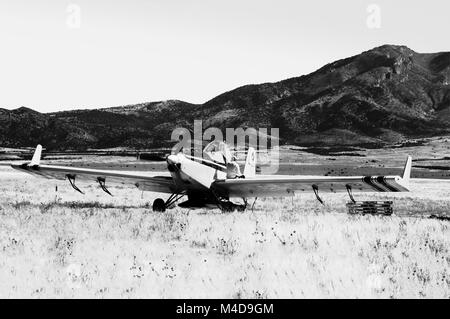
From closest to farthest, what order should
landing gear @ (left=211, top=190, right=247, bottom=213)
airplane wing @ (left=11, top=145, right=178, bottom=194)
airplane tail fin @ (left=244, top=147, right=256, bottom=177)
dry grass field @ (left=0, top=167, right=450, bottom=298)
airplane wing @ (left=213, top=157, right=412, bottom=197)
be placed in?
dry grass field @ (left=0, top=167, right=450, bottom=298) < airplane wing @ (left=213, top=157, right=412, bottom=197) < airplane wing @ (left=11, top=145, right=178, bottom=194) < landing gear @ (left=211, top=190, right=247, bottom=213) < airplane tail fin @ (left=244, top=147, right=256, bottom=177)

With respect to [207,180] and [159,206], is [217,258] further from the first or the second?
[159,206]

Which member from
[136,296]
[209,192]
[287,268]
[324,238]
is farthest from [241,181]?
[136,296]

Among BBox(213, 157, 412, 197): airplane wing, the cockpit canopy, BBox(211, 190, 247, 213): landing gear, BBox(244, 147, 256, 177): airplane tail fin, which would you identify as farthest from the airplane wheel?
BBox(244, 147, 256, 177): airplane tail fin

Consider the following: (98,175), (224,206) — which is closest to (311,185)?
(224,206)

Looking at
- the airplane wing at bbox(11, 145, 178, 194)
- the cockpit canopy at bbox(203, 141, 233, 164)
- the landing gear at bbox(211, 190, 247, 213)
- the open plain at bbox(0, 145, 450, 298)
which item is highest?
the cockpit canopy at bbox(203, 141, 233, 164)

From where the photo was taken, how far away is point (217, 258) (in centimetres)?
1030

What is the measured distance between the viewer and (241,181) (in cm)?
1973

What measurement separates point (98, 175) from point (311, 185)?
898 cm

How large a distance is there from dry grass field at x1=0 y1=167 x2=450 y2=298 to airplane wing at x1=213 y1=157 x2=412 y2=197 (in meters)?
1.54

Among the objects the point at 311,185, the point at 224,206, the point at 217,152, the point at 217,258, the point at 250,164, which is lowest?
the point at 224,206

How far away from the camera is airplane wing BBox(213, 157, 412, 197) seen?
1673 centimetres

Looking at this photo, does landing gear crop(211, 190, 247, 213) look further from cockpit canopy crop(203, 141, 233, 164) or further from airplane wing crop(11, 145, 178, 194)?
airplane wing crop(11, 145, 178, 194)
